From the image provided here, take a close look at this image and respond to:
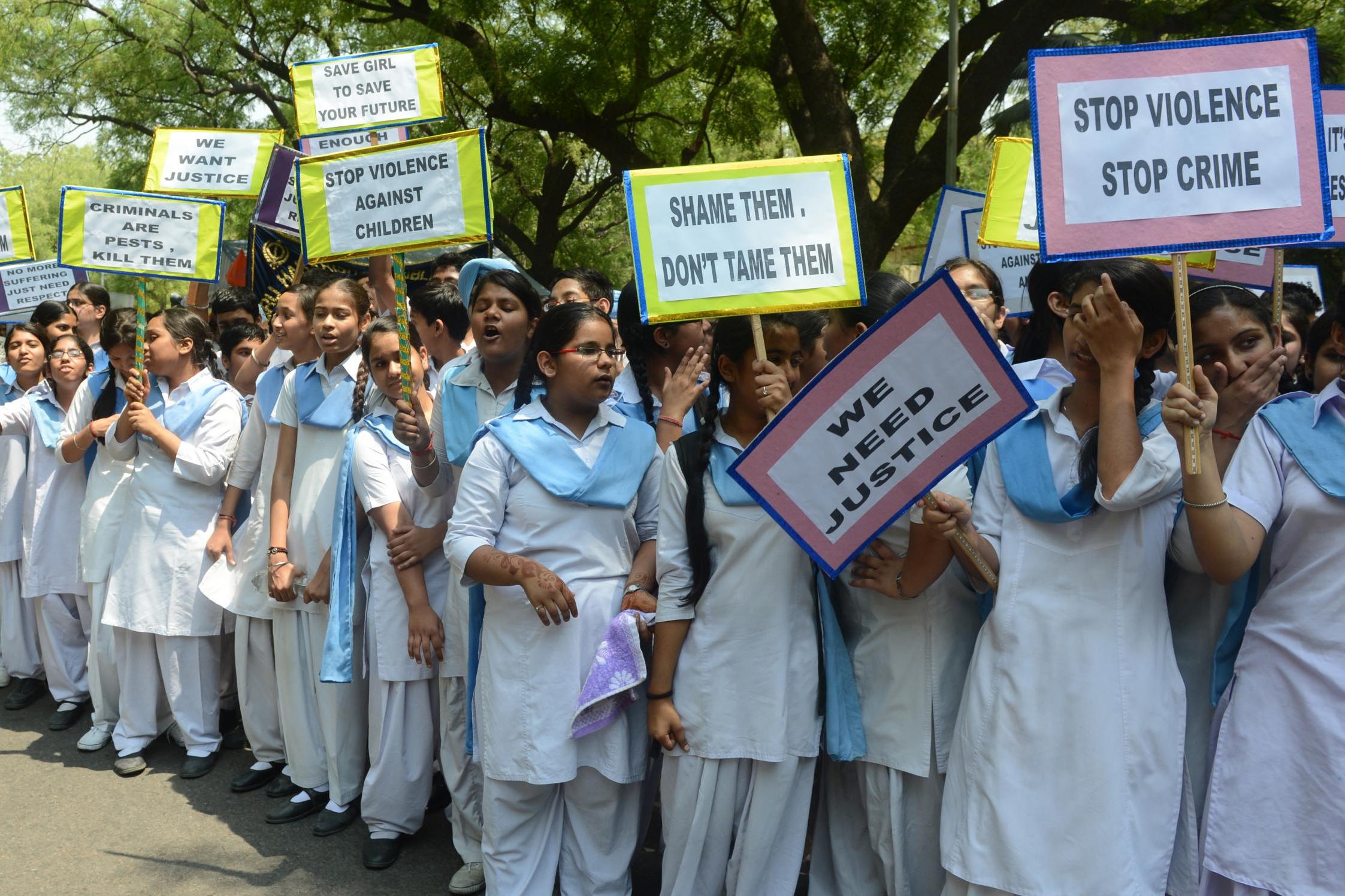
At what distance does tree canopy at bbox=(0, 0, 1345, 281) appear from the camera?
10.3 metres

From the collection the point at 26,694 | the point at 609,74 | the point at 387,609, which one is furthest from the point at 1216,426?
the point at 609,74

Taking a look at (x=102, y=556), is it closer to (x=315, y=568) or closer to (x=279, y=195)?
(x=315, y=568)

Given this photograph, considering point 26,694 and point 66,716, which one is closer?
point 66,716

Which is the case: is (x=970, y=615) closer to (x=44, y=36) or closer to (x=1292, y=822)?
(x=1292, y=822)

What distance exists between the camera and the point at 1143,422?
2.65 metres

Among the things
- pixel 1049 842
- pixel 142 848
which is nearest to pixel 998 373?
pixel 1049 842

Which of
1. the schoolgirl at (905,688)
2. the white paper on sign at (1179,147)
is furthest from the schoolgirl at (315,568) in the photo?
the white paper on sign at (1179,147)

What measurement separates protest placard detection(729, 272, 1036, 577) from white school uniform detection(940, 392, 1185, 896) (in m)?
0.23

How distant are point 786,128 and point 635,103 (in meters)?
7.06

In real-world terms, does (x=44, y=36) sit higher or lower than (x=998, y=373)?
higher

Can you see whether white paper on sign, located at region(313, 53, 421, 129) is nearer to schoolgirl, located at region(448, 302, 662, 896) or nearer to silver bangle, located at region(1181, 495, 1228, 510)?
schoolgirl, located at region(448, 302, 662, 896)

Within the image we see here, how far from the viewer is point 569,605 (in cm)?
322

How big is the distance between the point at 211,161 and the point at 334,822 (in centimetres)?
386

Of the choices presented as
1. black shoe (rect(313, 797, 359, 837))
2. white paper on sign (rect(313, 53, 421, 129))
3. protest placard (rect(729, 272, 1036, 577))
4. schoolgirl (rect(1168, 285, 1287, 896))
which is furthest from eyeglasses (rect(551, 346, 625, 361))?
white paper on sign (rect(313, 53, 421, 129))
